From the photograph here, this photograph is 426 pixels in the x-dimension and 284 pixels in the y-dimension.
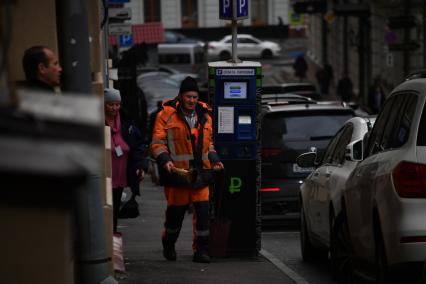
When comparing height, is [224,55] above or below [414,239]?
below

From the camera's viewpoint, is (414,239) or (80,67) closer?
(80,67)

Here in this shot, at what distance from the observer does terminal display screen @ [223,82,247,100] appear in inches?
473

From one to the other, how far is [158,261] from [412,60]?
36722 mm

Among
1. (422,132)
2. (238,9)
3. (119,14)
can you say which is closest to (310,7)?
(119,14)

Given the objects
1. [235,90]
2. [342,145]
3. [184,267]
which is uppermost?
[235,90]

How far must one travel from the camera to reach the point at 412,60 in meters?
47.3

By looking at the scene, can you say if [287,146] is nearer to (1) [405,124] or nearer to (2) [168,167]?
(2) [168,167]

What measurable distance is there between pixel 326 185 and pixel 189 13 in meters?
78.7

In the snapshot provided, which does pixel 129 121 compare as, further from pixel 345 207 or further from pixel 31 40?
pixel 31 40

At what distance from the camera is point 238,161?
12.2 metres

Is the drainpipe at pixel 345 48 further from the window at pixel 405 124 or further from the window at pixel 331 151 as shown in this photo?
the window at pixel 405 124

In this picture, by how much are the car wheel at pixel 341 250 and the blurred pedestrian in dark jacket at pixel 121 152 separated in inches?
77.2

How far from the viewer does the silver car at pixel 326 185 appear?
414 inches

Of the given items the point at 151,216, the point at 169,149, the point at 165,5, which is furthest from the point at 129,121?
the point at 165,5
